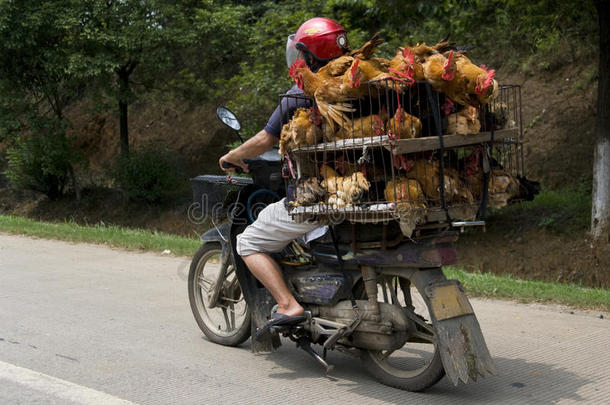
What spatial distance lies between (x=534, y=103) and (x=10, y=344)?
36.2ft

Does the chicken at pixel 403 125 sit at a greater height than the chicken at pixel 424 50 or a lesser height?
lesser

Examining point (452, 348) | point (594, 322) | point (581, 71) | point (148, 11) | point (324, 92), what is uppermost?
point (148, 11)

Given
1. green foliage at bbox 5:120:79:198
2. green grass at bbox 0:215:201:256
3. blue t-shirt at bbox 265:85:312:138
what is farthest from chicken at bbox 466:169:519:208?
green foliage at bbox 5:120:79:198

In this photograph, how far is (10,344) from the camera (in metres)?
5.20

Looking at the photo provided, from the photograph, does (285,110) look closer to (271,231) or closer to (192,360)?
(271,231)

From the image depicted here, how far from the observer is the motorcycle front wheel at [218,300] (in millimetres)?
5281

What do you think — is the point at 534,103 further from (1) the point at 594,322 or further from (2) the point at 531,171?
(1) the point at 594,322

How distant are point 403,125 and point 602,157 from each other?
7.26 metres

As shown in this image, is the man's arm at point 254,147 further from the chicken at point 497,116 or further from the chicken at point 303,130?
the chicken at point 497,116

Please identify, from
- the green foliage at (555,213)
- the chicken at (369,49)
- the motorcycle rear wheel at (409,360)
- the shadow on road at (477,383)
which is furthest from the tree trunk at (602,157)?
the chicken at (369,49)

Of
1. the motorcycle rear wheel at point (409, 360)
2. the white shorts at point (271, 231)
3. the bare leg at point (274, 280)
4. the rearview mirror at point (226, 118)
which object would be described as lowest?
the motorcycle rear wheel at point (409, 360)

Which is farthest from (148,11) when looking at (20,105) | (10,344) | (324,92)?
(324,92)

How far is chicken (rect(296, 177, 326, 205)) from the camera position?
412 cm

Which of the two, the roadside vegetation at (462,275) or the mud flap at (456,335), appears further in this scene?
the roadside vegetation at (462,275)
